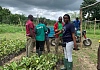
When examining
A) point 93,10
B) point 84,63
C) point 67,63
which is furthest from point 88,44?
point 93,10

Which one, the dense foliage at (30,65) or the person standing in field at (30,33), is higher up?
the person standing in field at (30,33)

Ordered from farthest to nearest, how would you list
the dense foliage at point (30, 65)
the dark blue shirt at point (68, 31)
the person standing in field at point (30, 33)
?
the person standing in field at point (30, 33) < the dark blue shirt at point (68, 31) < the dense foliage at point (30, 65)

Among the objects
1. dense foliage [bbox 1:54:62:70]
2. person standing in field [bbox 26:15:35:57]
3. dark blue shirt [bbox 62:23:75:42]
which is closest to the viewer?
dense foliage [bbox 1:54:62:70]

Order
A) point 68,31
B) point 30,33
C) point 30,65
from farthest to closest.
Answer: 1. point 30,33
2. point 30,65
3. point 68,31

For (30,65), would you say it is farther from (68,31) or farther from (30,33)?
(30,33)

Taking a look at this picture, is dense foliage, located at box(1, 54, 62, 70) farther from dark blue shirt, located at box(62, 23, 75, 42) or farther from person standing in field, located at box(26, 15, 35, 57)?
person standing in field, located at box(26, 15, 35, 57)

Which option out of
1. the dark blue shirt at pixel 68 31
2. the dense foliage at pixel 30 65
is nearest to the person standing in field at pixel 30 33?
the dense foliage at pixel 30 65

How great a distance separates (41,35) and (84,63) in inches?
71.1

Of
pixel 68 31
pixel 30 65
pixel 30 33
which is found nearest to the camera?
pixel 68 31

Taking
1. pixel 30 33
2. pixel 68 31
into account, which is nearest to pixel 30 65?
pixel 68 31

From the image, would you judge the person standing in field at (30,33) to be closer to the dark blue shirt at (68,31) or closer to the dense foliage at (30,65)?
the dense foliage at (30,65)

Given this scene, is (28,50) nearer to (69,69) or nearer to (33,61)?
(33,61)

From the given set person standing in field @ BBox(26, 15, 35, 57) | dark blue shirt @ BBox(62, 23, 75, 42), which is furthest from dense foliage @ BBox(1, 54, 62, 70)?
person standing in field @ BBox(26, 15, 35, 57)

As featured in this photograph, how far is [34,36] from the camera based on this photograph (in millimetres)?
6543
